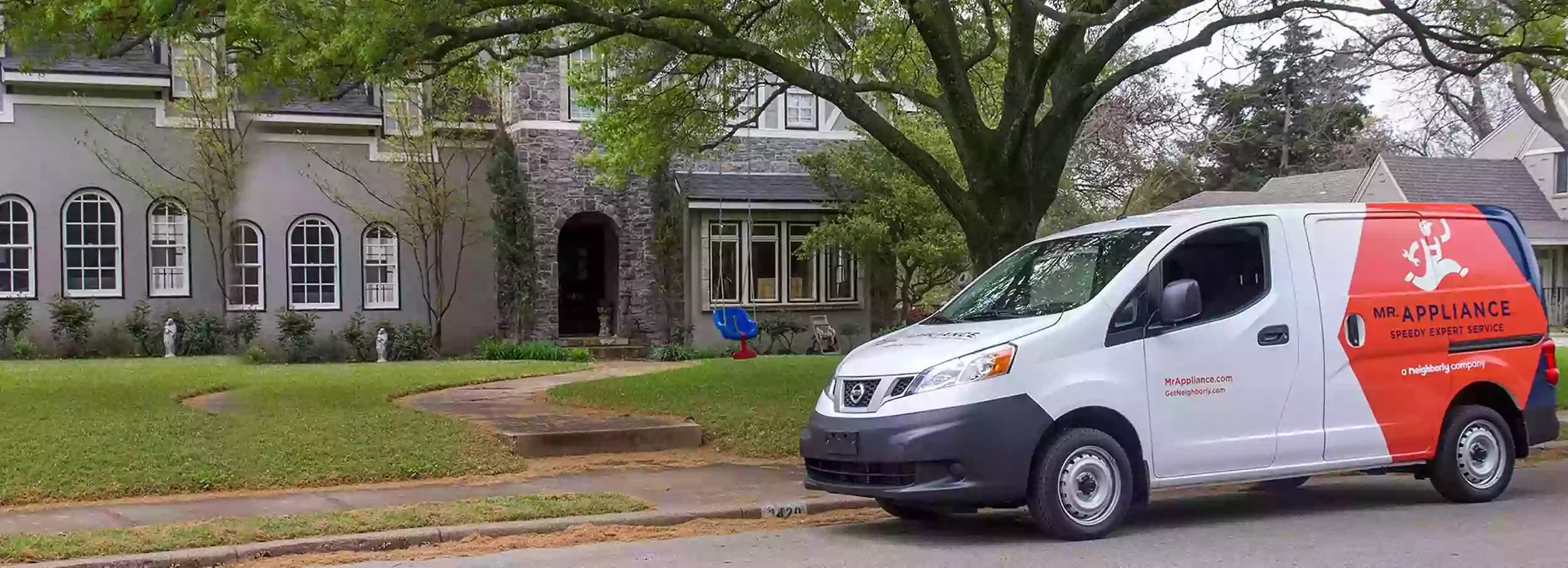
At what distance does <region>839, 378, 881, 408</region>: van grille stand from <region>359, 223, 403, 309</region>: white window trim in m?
17.9

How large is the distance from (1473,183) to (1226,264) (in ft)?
108

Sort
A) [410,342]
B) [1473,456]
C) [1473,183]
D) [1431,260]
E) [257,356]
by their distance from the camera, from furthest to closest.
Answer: [1473,183] → [410,342] → [257,356] → [1473,456] → [1431,260]

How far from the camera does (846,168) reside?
2438 centimetres

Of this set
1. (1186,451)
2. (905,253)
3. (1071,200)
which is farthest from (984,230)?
(1071,200)

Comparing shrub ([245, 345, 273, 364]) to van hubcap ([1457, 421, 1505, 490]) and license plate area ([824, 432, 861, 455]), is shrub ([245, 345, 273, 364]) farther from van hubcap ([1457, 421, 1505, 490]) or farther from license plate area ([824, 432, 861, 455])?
van hubcap ([1457, 421, 1505, 490])

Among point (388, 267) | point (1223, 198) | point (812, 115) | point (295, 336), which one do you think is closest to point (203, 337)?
point (295, 336)

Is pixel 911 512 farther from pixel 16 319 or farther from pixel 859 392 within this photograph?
pixel 16 319

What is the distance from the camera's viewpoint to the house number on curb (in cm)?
908

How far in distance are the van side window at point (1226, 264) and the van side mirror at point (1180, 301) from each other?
42cm

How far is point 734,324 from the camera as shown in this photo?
79.6 feet

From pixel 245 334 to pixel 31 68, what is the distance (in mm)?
10607

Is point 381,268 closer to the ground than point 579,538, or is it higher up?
higher up

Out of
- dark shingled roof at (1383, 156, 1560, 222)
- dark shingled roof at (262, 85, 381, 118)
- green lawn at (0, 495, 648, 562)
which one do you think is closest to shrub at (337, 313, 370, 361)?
dark shingled roof at (262, 85, 381, 118)

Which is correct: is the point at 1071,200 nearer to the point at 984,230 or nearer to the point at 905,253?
the point at 905,253
